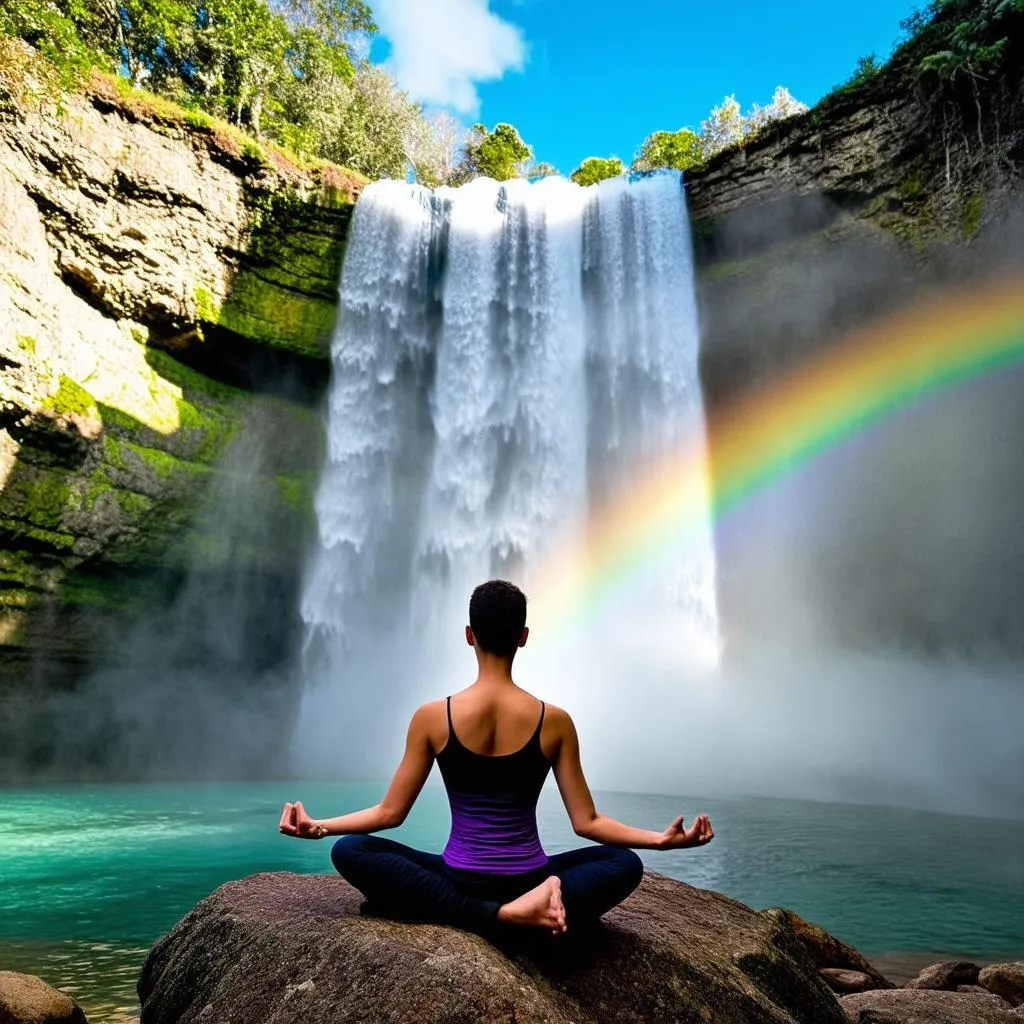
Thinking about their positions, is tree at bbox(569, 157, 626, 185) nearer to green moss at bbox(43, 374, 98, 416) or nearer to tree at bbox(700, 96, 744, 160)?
tree at bbox(700, 96, 744, 160)

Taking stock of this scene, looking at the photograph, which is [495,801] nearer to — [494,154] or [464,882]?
[464,882]

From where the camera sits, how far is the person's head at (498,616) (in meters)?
2.38

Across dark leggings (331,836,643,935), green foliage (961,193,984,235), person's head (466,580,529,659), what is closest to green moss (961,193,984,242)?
green foliage (961,193,984,235)

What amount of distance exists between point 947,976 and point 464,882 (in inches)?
155

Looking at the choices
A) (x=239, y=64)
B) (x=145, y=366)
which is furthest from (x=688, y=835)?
(x=239, y=64)

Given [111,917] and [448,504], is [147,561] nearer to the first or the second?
[448,504]

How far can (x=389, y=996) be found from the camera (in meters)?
1.97

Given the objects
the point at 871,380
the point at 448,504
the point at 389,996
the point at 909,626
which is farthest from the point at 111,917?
the point at 871,380

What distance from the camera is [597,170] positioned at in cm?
3391

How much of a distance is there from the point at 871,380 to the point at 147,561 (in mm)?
16864

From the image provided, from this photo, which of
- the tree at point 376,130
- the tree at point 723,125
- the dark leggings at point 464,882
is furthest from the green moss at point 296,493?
the tree at point 723,125

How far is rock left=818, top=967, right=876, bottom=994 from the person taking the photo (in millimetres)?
4285

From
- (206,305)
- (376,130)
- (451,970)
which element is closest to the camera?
(451,970)

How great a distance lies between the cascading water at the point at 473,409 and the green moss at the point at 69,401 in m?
5.50
